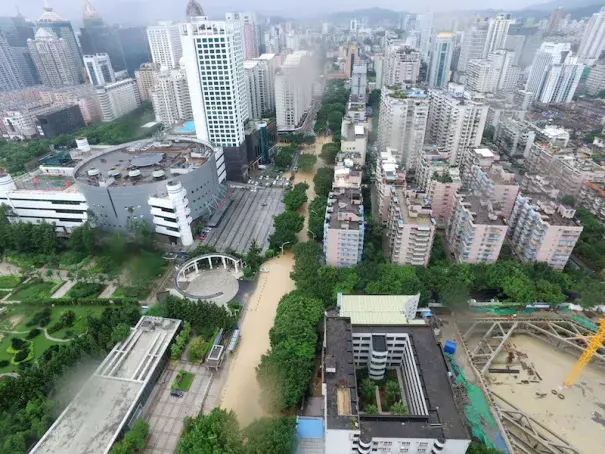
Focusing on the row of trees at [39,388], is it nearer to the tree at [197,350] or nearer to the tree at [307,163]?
the tree at [197,350]

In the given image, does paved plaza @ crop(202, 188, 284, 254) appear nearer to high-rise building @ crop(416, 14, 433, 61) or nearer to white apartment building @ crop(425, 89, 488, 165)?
white apartment building @ crop(425, 89, 488, 165)

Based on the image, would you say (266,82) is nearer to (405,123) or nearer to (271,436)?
(405,123)

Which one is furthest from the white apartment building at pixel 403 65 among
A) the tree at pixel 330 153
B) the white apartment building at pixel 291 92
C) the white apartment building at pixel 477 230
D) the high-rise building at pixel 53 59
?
the high-rise building at pixel 53 59

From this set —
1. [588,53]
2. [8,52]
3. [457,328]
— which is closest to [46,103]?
[8,52]

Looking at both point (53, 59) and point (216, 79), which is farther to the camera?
point (53, 59)

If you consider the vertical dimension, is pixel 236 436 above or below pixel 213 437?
below

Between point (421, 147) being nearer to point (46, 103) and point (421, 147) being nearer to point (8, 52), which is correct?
point (46, 103)

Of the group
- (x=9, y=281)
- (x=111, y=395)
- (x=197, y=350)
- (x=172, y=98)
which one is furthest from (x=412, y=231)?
(x=172, y=98)
